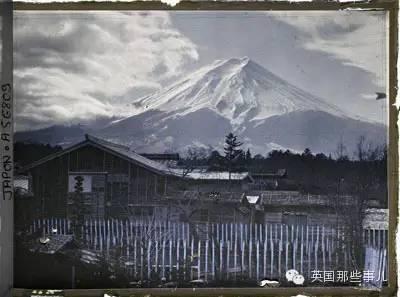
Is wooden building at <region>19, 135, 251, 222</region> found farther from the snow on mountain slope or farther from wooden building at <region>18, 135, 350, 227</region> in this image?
the snow on mountain slope

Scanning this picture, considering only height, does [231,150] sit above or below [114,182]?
above

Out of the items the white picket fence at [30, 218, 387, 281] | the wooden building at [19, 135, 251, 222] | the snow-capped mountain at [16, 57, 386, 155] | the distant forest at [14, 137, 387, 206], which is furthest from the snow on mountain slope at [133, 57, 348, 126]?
the white picket fence at [30, 218, 387, 281]

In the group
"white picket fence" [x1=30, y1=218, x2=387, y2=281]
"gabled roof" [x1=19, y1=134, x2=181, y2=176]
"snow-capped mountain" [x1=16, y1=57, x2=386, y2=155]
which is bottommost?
"white picket fence" [x1=30, y1=218, x2=387, y2=281]

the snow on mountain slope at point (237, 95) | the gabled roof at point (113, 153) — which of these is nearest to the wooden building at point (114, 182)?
the gabled roof at point (113, 153)

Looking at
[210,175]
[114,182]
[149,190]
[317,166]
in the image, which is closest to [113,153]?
[114,182]

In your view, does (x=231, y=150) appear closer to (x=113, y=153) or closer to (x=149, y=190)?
(x=149, y=190)
